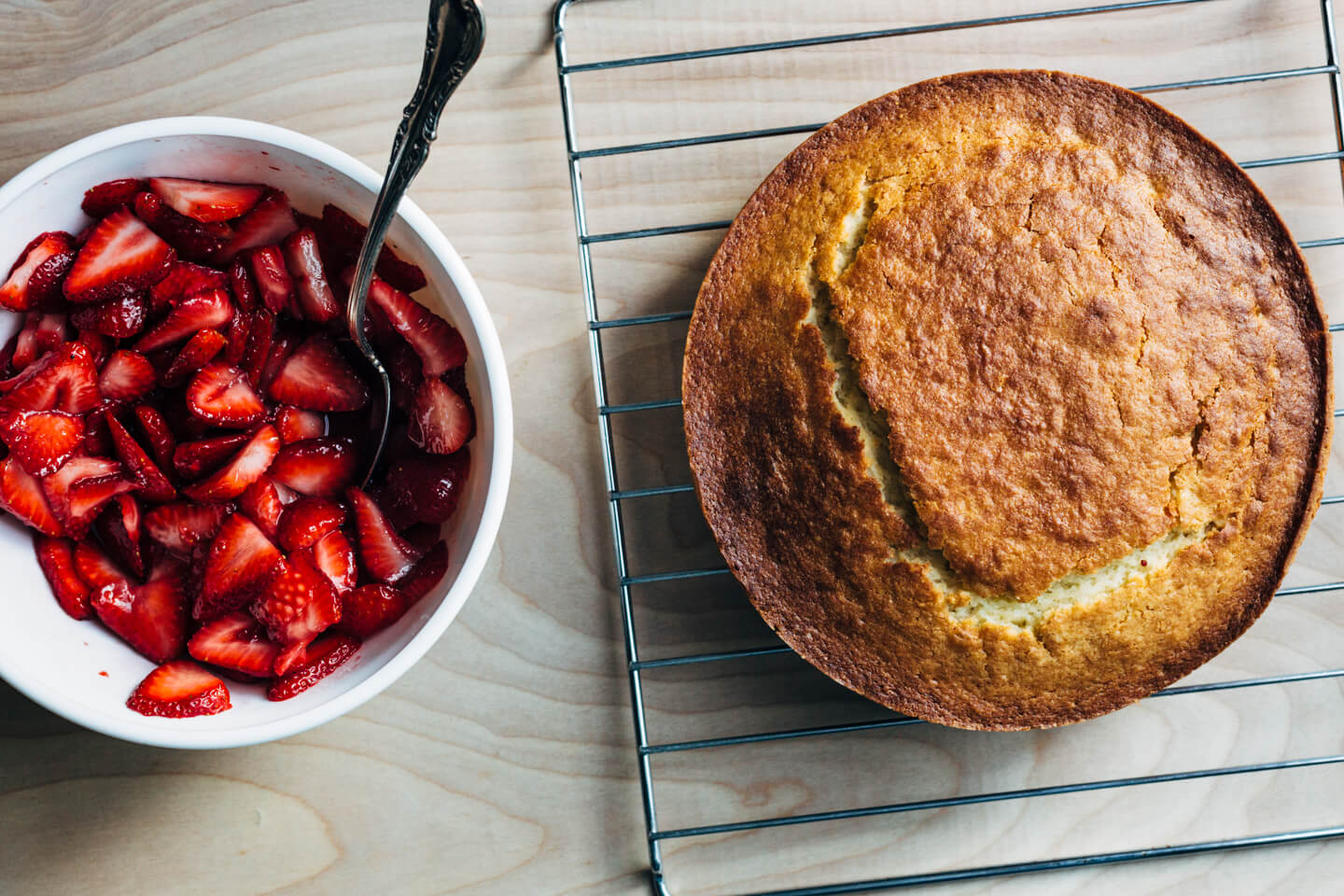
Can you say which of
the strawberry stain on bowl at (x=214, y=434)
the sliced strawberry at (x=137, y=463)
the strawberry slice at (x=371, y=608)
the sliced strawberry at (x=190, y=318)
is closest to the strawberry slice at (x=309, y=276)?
the strawberry stain on bowl at (x=214, y=434)

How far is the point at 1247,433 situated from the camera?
4.67ft

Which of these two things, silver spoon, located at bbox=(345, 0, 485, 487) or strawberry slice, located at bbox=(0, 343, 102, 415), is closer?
silver spoon, located at bbox=(345, 0, 485, 487)

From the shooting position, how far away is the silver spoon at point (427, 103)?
106cm

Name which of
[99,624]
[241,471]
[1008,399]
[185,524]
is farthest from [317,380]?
[1008,399]

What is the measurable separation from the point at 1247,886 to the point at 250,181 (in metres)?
2.09

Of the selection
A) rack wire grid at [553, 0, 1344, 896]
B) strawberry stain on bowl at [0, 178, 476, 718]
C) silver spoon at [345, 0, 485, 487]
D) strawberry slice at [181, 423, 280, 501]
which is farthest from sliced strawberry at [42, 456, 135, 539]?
rack wire grid at [553, 0, 1344, 896]

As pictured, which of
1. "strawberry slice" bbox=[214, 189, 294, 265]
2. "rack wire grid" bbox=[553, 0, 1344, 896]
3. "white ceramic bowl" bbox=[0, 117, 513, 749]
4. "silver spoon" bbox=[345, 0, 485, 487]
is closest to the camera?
"silver spoon" bbox=[345, 0, 485, 487]

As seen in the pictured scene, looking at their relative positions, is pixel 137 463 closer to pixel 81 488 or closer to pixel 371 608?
pixel 81 488

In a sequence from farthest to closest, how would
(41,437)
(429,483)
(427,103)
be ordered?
(429,483), (41,437), (427,103)

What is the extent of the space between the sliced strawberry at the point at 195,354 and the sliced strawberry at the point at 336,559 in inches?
12.3

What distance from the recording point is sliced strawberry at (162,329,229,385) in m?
1.37

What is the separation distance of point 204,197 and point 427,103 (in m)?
0.49

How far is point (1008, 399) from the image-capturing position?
138cm

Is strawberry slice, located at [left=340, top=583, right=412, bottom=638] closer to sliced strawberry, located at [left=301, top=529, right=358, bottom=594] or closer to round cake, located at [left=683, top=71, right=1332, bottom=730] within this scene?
sliced strawberry, located at [left=301, top=529, right=358, bottom=594]
